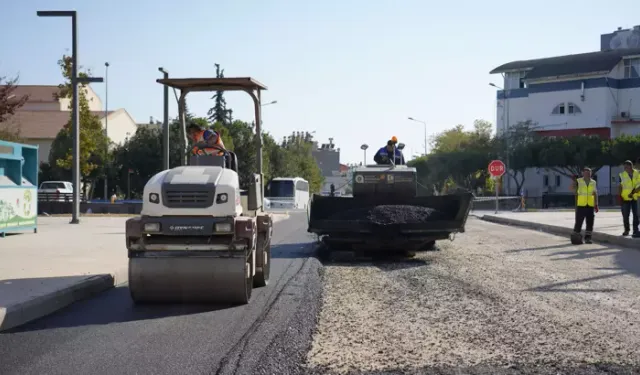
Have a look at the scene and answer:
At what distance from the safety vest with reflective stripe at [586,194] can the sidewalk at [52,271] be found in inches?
400

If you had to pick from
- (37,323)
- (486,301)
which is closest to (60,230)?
(37,323)

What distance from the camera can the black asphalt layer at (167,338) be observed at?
6137 millimetres

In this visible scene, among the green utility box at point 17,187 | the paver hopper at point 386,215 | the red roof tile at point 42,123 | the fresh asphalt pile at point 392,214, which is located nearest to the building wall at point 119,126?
the red roof tile at point 42,123

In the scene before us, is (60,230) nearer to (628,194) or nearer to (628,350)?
(628,194)

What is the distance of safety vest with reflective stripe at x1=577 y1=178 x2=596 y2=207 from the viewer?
59.6 feet

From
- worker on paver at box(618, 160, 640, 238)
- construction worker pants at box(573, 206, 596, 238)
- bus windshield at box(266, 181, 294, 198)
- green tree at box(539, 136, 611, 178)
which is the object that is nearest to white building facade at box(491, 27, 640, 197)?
green tree at box(539, 136, 611, 178)

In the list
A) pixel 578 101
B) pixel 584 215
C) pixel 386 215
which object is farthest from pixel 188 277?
pixel 578 101

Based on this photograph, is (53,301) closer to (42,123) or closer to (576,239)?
(576,239)

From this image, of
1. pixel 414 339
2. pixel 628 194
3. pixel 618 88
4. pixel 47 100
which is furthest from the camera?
pixel 47 100

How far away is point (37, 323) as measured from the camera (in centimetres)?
827

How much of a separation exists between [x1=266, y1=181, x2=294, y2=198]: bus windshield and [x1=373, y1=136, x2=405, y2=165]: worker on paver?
40308mm

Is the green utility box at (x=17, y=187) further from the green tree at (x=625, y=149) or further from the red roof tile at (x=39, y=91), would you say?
the red roof tile at (x=39, y=91)

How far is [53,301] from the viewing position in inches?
360

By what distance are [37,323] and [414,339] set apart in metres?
3.96
